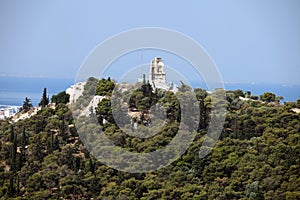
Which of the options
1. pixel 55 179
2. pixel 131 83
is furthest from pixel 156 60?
pixel 55 179

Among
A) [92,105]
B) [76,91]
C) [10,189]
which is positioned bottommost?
[10,189]

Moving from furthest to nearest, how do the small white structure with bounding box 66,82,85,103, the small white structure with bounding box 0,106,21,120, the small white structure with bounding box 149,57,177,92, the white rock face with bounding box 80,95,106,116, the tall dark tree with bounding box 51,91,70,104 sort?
the small white structure with bounding box 0,106,21,120 < the tall dark tree with bounding box 51,91,70,104 < the small white structure with bounding box 66,82,85,103 < the small white structure with bounding box 149,57,177,92 < the white rock face with bounding box 80,95,106,116

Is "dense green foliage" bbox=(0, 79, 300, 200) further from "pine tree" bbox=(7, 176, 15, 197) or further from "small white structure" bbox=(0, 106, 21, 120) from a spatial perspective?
"small white structure" bbox=(0, 106, 21, 120)

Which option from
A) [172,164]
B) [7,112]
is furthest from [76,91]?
[7,112]

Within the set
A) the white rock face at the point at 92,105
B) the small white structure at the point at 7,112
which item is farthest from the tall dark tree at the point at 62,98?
the small white structure at the point at 7,112

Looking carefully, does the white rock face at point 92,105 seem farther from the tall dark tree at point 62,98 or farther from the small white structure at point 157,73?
the small white structure at point 157,73

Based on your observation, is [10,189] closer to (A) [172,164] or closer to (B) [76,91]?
(A) [172,164]

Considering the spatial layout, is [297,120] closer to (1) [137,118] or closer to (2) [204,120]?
(2) [204,120]

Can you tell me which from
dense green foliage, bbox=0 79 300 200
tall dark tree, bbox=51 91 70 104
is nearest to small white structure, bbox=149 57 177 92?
dense green foliage, bbox=0 79 300 200

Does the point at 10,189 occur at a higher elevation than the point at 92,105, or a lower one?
lower
